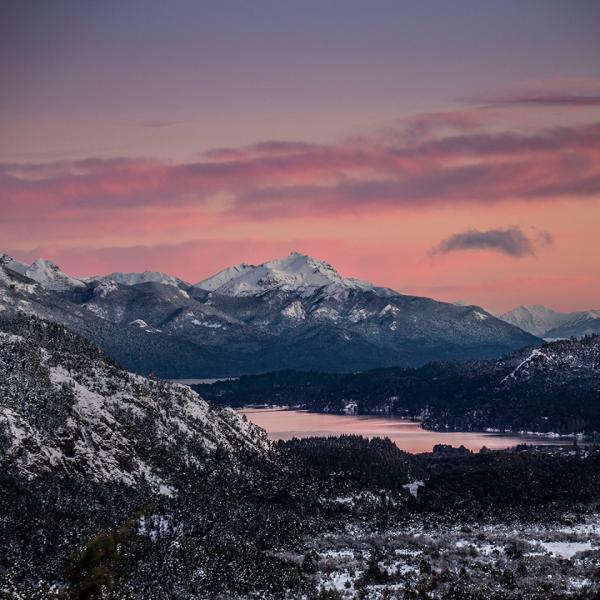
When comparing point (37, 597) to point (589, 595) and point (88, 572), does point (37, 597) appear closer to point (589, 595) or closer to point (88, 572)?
point (88, 572)

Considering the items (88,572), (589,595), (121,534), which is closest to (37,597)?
(88,572)

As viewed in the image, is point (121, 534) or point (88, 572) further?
point (88, 572)

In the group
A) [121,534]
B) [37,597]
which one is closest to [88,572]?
[121,534]

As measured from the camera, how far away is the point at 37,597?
180m

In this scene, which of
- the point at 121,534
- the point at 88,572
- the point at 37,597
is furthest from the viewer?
the point at 37,597

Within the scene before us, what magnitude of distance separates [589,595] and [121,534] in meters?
90.7

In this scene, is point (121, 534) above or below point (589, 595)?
above

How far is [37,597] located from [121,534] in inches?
2196

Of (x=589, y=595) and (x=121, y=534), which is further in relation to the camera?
(x=589, y=595)

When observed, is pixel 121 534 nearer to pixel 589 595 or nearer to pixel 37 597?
pixel 37 597

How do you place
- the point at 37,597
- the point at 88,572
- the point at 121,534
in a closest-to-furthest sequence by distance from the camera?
the point at 121,534, the point at 88,572, the point at 37,597

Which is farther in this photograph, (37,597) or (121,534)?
(37,597)

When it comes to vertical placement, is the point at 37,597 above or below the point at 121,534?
below

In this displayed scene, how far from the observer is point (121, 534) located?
132000mm
